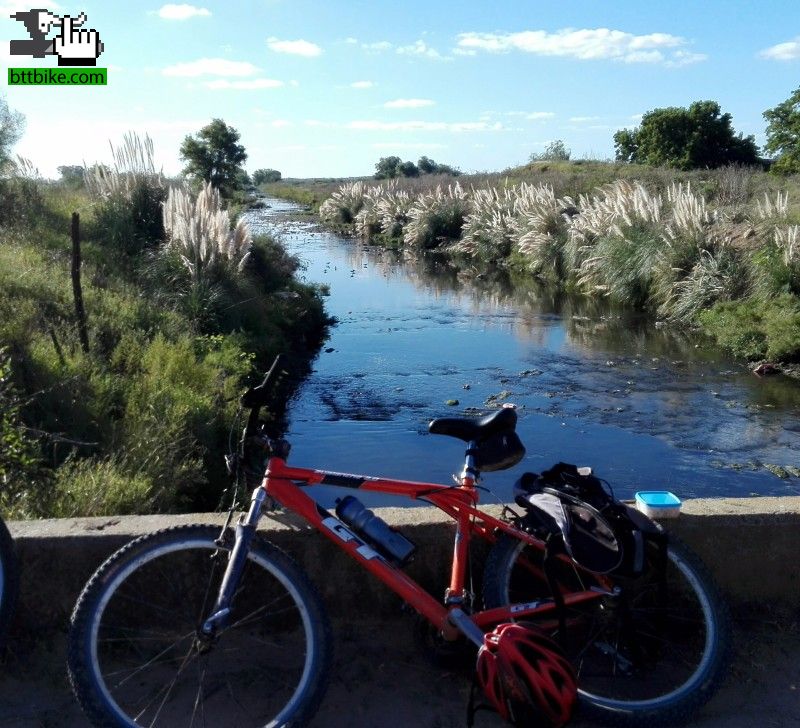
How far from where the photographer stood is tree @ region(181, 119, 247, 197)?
93.5ft

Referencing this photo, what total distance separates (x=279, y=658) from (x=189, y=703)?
0.45 m

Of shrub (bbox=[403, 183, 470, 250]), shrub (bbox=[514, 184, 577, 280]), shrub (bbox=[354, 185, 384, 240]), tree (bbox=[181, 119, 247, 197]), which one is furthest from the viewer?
shrub (bbox=[354, 185, 384, 240])

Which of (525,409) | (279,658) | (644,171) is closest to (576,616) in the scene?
(279,658)

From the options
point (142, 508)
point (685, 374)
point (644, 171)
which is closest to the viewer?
point (142, 508)

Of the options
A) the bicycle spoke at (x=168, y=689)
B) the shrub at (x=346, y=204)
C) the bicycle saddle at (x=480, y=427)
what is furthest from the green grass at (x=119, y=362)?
the shrub at (x=346, y=204)

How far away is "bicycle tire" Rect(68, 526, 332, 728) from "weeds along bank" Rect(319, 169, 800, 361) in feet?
42.1

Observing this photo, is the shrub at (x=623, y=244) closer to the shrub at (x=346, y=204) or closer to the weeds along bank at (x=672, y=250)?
the weeds along bank at (x=672, y=250)

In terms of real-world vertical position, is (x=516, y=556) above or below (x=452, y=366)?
above

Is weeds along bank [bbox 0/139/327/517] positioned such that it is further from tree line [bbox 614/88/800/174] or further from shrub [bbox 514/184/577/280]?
tree line [bbox 614/88/800/174]

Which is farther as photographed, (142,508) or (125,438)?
(125,438)

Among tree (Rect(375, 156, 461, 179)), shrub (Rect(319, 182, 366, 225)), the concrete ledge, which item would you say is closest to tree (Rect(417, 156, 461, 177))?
tree (Rect(375, 156, 461, 179))

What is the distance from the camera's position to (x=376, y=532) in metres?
3.49

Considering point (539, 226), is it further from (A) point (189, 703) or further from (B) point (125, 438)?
(A) point (189, 703)

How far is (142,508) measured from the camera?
5816 mm
